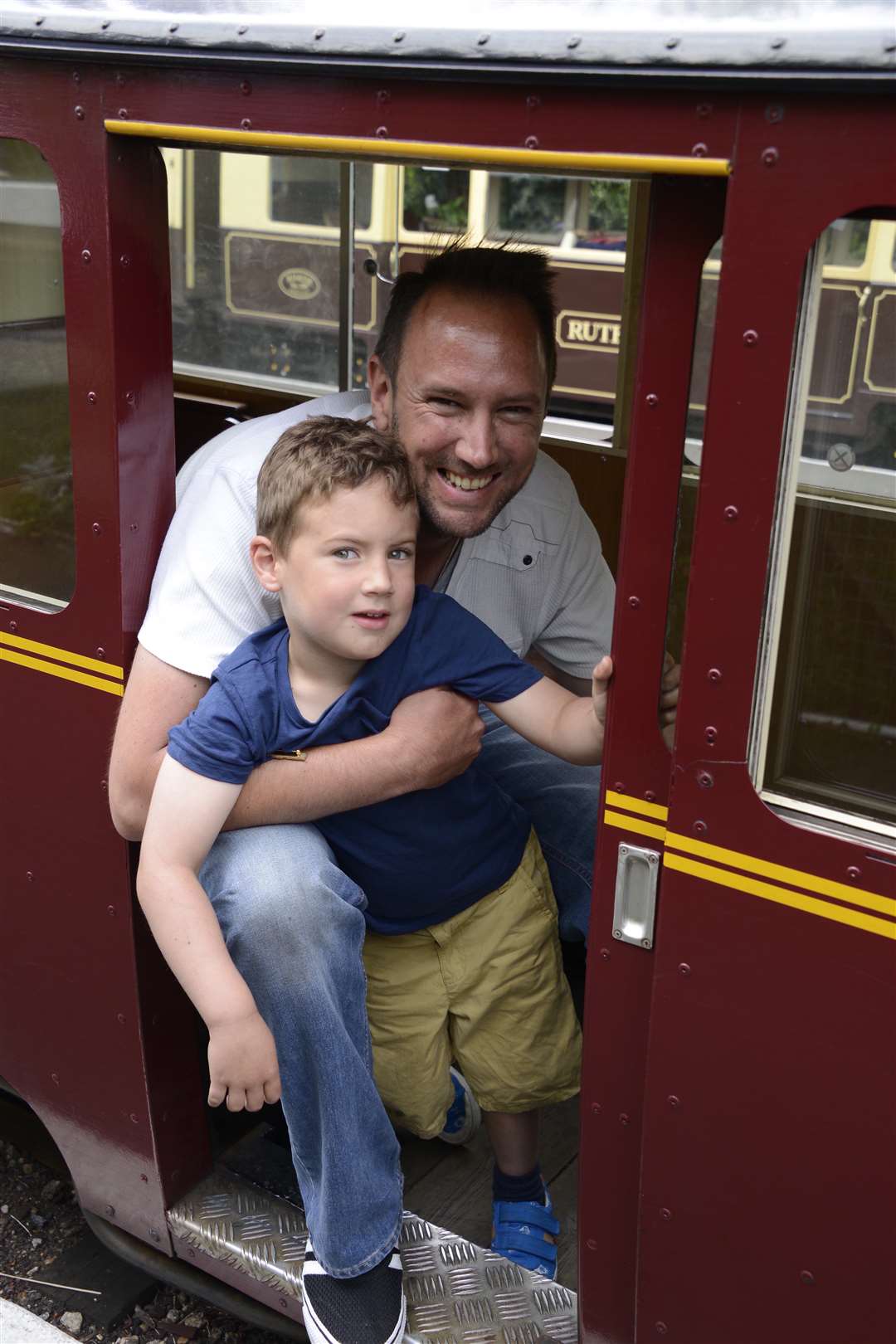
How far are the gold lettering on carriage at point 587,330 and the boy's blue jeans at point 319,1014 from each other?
729 centimetres

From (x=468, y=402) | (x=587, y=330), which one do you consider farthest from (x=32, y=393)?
(x=587, y=330)

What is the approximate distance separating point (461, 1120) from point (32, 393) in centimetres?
172

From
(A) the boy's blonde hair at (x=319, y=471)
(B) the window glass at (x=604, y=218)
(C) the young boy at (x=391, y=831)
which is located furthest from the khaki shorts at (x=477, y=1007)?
(B) the window glass at (x=604, y=218)

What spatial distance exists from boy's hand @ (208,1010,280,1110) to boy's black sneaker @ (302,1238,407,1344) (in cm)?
45

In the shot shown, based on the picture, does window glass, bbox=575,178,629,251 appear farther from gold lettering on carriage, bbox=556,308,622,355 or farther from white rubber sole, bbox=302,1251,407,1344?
white rubber sole, bbox=302,1251,407,1344

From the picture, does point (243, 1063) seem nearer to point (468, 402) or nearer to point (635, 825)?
point (635, 825)

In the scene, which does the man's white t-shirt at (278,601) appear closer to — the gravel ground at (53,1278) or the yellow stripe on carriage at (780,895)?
the yellow stripe on carriage at (780,895)

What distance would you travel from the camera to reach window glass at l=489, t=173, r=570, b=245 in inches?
401

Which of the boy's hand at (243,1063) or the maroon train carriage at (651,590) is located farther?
the boy's hand at (243,1063)

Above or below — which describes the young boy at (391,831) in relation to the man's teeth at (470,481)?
below

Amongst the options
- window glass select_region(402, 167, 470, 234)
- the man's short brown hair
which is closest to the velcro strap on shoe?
the man's short brown hair

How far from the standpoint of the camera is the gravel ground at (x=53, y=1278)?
9.26 feet

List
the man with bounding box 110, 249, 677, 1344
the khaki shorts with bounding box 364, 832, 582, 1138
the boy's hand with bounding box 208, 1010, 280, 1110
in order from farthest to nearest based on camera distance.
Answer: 1. the khaki shorts with bounding box 364, 832, 582, 1138
2. the man with bounding box 110, 249, 677, 1344
3. the boy's hand with bounding box 208, 1010, 280, 1110

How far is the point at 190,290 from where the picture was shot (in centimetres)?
677
